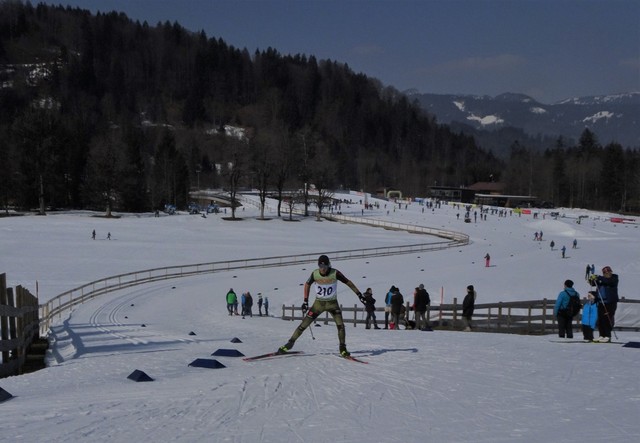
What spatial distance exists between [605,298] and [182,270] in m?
30.6

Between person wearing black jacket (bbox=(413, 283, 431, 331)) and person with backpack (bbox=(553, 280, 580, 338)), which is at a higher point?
person with backpack (bbox=(553, 280, 580, 338))

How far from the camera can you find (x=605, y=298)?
12.3 metres

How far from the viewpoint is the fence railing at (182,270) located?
23.6 meters

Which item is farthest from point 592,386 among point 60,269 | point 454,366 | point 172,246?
point 172,246

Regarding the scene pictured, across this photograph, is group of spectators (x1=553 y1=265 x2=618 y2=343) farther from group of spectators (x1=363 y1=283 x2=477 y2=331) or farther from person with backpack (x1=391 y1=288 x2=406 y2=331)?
person with backpack (x1=391 y1=288 x2=406 y2=331)


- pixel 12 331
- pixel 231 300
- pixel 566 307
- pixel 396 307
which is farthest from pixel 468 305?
pixel 12 331

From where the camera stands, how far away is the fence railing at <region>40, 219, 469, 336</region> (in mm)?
23575

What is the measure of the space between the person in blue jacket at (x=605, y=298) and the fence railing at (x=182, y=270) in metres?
16.4

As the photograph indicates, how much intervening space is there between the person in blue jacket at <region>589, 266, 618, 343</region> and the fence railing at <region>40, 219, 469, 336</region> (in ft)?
53.7

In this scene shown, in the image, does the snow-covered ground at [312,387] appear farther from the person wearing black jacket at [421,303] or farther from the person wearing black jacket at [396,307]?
the person wearing black jacket at [396,307]

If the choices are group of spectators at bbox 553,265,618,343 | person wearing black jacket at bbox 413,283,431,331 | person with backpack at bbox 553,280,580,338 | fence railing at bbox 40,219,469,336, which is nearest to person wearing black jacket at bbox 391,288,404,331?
person wearing black jacket at bbox 413,283,431,331

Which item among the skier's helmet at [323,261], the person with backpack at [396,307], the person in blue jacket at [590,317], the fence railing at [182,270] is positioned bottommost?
the fence railing at [182,270]

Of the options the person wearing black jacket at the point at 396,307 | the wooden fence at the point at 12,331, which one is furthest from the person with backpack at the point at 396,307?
the wooden fence at the point at 12,331

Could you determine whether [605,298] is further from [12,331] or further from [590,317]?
[12,331]
